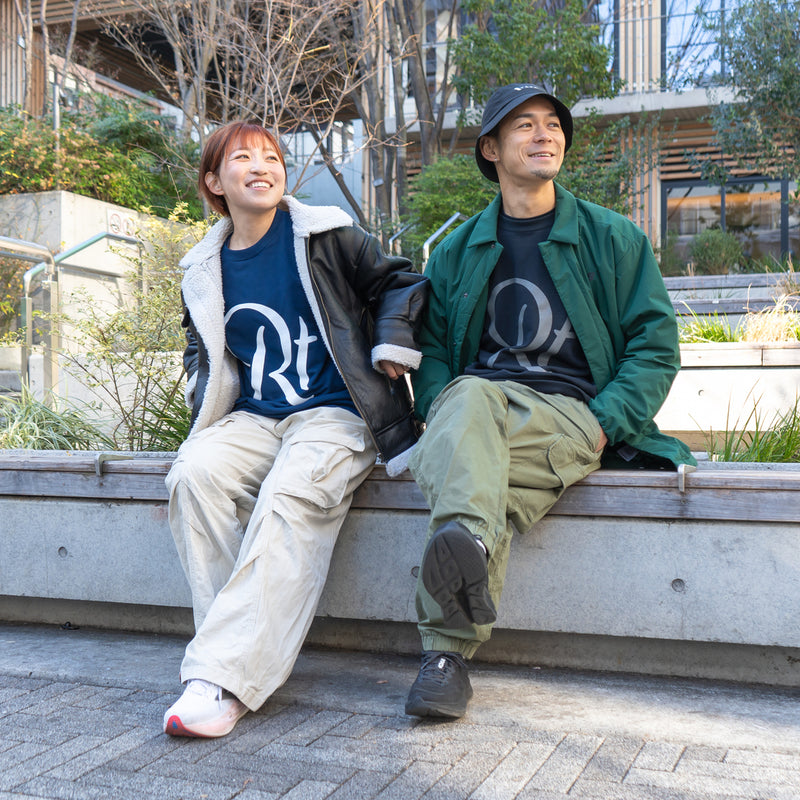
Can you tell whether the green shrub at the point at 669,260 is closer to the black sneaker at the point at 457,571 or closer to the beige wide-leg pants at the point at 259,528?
the beige wide-leg pants at the point at 259,528

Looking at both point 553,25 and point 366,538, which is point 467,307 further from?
point 553,25

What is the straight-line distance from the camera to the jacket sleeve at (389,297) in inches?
125

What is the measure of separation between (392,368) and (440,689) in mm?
1153

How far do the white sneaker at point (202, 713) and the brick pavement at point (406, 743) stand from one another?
41 mm

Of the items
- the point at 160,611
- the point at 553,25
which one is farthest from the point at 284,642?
the point at 553,25

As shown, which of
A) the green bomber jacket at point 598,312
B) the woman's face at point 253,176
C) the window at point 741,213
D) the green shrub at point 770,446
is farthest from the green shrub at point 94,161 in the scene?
the window at point 741,213

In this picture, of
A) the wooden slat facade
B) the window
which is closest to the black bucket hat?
the wooden slat facade

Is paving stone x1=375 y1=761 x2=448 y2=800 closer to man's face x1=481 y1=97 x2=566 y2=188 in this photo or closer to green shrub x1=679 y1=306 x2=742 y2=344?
man's face x1=481 y1=97 x2=566 y2=188

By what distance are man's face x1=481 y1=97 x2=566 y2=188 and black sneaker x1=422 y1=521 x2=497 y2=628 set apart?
1464mm

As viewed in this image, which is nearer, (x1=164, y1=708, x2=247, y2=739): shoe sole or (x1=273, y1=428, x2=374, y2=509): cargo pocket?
(x1=164, y1=708, x2=247, y2=739): shoe sole

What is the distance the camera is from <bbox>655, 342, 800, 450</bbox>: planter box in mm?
5609

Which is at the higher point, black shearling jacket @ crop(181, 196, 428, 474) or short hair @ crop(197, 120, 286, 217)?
short hair @ crop(197, 120, 286, 217)

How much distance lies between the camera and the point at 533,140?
3205 mm

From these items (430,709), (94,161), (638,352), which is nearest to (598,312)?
(638,352)
